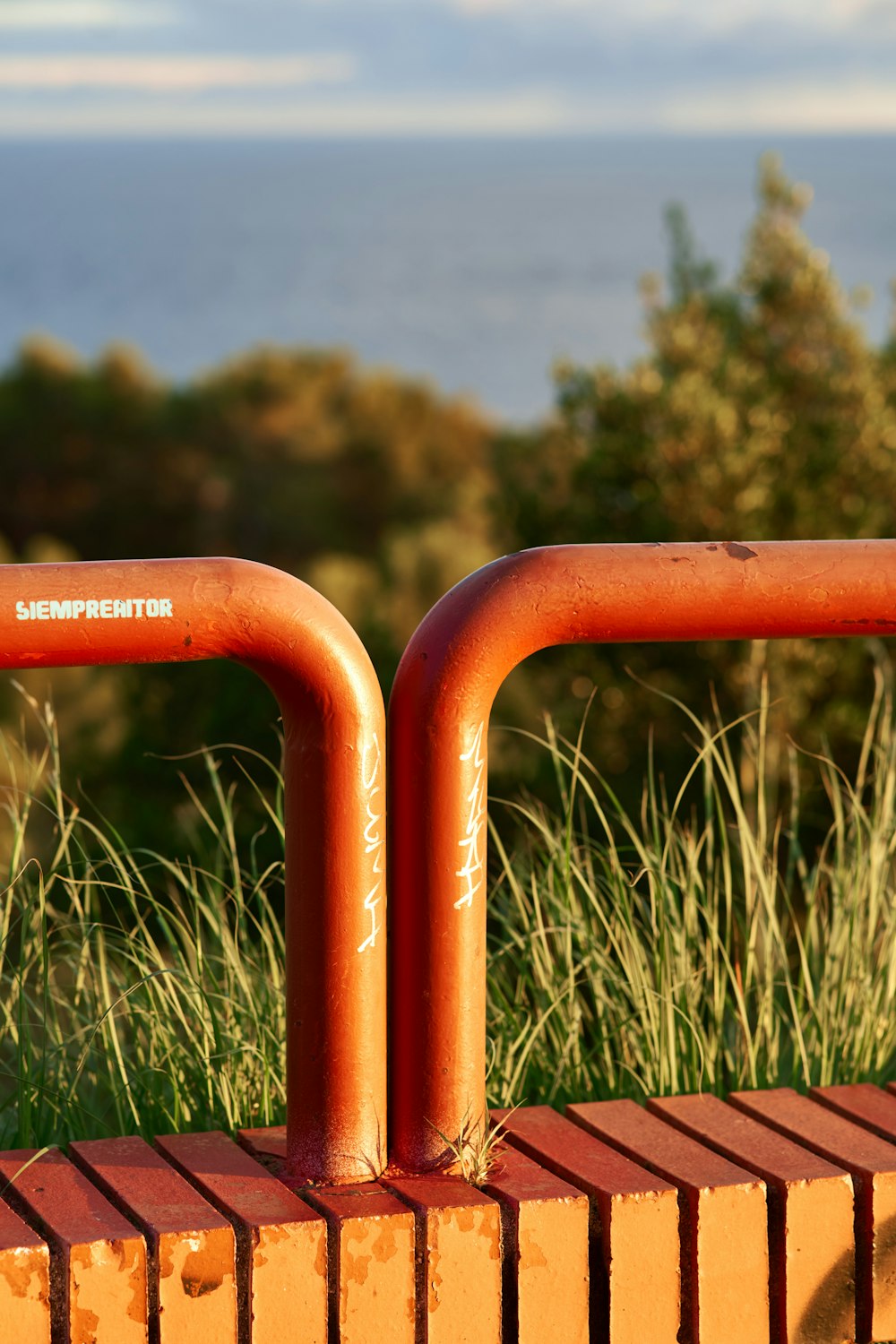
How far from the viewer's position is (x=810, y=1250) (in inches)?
87.4

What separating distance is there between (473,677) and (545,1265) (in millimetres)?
798

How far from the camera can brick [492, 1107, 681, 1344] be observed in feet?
6.99

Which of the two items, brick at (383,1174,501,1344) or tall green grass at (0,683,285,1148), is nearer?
brick at (383,1174,501,1344)

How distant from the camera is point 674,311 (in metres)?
10.6

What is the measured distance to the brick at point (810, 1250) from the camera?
2209mm

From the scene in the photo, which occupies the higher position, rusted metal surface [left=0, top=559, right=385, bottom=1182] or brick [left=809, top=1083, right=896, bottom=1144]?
rusted metal surface [left=0, top=559, right=385, bottom=1182]

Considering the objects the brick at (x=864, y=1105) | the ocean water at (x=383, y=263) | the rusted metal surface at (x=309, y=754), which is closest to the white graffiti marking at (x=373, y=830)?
the rusted metal surface at (x=309, y=754)

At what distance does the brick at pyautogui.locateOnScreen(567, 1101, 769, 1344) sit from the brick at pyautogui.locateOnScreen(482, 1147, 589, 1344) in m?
0.16

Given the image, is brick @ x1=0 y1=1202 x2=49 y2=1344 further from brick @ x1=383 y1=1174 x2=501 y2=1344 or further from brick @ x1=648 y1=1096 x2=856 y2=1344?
brick @ x1=648 y1=1096 x2=856 y2=1344

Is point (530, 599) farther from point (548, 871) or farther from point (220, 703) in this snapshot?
point (220, 703)

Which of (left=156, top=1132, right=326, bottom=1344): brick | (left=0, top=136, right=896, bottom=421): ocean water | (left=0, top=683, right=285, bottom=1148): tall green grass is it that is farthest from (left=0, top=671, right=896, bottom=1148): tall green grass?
(left=0, top=136, right=896, bottom=421): ocean water

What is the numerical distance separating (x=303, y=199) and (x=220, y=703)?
159 meters

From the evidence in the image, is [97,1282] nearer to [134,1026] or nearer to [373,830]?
[373,830]

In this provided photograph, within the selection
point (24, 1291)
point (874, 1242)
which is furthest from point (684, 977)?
point (24, 1291)
